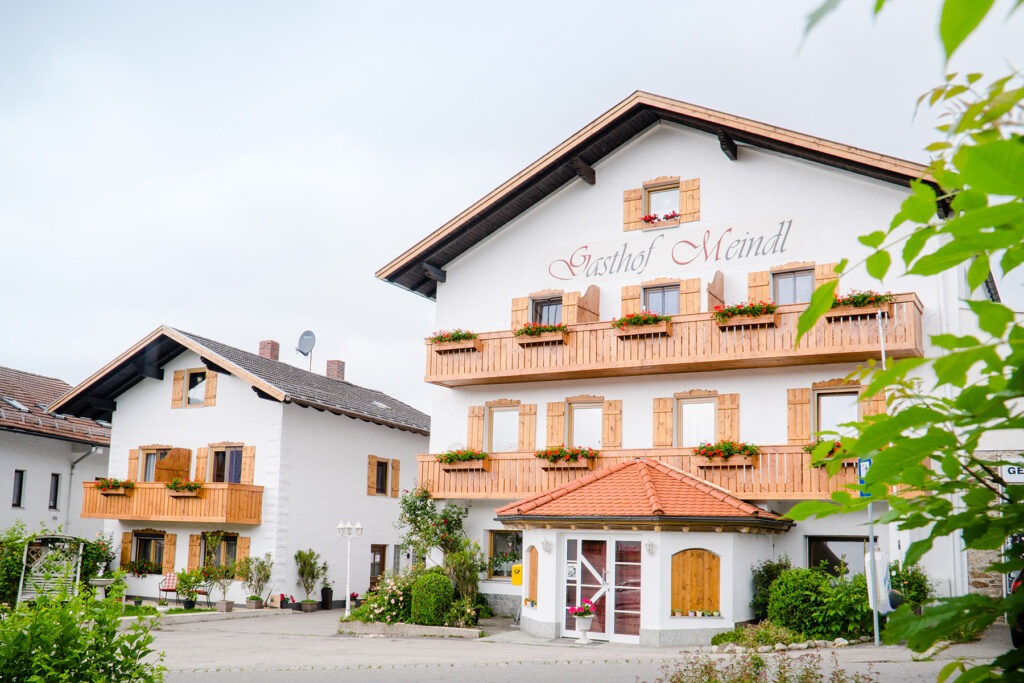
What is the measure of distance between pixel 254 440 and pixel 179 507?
2.69m

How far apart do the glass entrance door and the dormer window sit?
6.24 metres

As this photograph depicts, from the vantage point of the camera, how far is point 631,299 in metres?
23.8

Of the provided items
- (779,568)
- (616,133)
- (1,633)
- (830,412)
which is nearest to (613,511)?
(779,568)

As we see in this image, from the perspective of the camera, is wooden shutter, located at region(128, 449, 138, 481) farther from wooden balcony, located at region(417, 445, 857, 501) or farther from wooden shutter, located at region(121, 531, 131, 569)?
wooden balcony, located at region(417, 445, 857, 501)

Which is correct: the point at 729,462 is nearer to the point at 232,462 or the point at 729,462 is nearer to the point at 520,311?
the point at 520,311

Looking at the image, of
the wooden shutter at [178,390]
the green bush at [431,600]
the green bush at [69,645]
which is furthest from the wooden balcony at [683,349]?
the green bush at [69,645]

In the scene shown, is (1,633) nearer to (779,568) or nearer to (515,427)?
(779,568)

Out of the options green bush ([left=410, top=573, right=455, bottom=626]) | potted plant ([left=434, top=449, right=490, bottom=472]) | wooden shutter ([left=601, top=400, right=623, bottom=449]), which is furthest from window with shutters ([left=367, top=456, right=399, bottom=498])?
wooden shutter ([left=601, top=400, right=623, bottom=449])

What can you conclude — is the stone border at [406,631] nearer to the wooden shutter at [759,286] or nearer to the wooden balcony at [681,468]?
the wooden balcony at [681,468]

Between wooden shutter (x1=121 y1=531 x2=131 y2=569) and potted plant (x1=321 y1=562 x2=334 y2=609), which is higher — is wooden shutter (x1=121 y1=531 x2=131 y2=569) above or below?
above

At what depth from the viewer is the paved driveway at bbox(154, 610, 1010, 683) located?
1482 centimetres

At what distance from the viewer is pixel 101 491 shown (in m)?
30.3

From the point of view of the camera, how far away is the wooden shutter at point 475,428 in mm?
25312

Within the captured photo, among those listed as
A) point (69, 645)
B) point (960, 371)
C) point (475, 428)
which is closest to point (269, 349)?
point (475, 428)
